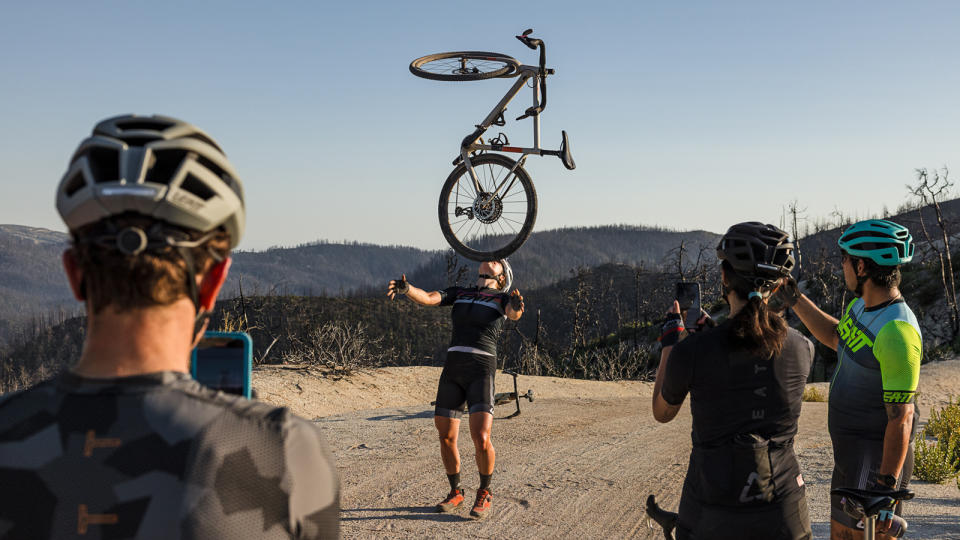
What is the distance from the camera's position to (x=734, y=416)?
9.98 ft

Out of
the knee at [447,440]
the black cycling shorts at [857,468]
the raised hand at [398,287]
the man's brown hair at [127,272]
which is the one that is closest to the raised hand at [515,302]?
the raised hand at [398,287]

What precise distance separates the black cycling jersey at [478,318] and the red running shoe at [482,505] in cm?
134

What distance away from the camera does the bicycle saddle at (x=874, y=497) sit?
3447mm

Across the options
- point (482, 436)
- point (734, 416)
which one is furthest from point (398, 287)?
point (734, 416)

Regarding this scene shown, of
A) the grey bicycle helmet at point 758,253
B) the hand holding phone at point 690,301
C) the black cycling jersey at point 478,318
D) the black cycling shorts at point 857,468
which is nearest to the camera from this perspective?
the grey bicycle helmet at point 758,253

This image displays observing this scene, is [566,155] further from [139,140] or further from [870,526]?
[139,140]

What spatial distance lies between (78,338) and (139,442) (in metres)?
120

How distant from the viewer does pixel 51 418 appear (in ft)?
4.42

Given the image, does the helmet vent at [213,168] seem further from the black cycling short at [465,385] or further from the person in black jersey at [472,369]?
the black cycling short at [465,385]

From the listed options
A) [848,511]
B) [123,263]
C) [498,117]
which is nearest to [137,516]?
[123,263]

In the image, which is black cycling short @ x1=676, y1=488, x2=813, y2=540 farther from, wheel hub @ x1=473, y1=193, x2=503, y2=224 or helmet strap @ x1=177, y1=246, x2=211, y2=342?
wheel hub @ x1=473, y1=193, x2=503, y2=224

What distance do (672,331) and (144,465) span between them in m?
2.51

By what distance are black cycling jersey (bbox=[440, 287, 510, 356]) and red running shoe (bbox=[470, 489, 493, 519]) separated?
134cm

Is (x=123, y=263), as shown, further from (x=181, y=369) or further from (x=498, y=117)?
(x=498, y=117)
